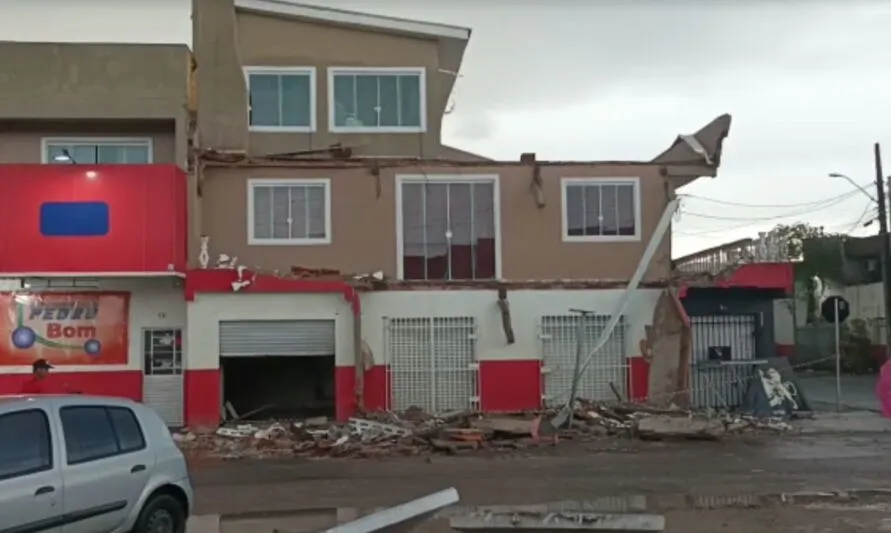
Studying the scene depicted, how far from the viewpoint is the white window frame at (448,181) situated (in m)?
23.4

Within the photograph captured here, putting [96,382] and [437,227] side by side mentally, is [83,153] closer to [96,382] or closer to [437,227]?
[96,382]

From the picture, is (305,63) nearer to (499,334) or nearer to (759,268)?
(499,334)

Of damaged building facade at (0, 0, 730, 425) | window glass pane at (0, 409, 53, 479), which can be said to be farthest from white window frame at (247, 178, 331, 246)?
window glass pane at (0, 409, 53, 479)

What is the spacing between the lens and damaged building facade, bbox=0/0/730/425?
880 inches

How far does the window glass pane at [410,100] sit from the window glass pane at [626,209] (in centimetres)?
537

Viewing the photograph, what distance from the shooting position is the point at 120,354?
22.7m

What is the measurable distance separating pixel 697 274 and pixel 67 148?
47.3 feet

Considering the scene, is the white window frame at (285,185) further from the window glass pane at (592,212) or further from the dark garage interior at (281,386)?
the window glass pane at (592,212)

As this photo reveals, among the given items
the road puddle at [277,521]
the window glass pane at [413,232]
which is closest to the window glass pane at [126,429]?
the road puddle at [277,521]

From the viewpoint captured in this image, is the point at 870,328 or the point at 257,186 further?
the point at 870,328

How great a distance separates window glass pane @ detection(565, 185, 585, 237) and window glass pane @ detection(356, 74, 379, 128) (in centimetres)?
532

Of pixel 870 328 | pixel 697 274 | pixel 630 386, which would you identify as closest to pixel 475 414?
pixel 630 386

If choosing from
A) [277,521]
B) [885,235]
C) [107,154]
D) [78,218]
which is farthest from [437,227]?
[885,235]

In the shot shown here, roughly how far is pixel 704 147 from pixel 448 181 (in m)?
5.71
